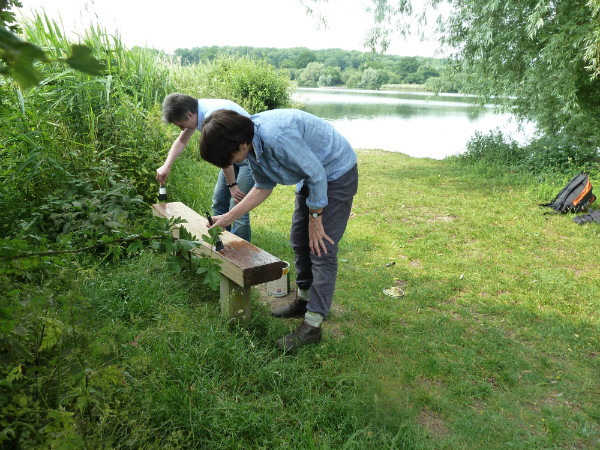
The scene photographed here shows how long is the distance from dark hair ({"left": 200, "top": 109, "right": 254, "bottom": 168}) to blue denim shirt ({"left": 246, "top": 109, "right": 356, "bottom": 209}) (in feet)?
0.31

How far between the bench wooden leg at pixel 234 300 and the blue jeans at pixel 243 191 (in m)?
1.01

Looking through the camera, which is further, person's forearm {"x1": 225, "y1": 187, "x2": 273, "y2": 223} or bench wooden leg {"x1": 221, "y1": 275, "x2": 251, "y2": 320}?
bench wooden leg {"x1": 221, "y1": 275, "x2": 251, "y2": 320}

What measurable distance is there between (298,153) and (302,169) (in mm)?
93

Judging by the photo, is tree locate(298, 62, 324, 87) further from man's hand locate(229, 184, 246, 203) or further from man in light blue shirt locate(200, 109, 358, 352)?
man in light blue shirt locate(200, 109, 358, 352)

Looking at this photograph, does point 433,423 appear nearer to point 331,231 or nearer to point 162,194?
point 331,231

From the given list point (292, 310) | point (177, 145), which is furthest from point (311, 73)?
point (292, 310)

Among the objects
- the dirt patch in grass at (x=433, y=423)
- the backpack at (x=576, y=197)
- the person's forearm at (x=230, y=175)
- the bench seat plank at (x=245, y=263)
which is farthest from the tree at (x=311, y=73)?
the dirt patch in grass at (x=433, y=423)

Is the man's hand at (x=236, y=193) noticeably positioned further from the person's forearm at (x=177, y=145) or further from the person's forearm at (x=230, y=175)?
the person's forearm at (x=177, y=145)

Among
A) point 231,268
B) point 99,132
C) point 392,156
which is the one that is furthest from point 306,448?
point 392,156

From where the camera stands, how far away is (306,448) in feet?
6.39

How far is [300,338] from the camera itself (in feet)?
9.16

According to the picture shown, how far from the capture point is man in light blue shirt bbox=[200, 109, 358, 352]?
2328 mm

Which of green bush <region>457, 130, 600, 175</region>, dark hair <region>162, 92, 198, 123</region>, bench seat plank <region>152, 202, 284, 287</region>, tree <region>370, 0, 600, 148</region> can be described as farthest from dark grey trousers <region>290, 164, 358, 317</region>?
green bush <region>457, 130, 600, 175</region>

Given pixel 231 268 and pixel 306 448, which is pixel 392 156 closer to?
pixel 231 268
